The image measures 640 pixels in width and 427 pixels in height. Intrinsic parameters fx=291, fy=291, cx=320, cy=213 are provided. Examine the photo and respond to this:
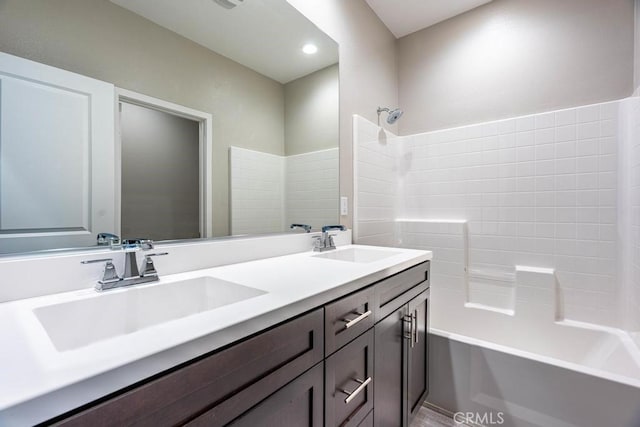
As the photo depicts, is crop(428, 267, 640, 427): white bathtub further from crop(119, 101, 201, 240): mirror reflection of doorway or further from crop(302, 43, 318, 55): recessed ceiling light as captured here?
crop(302, 43, 318, 55): recessed ceiling light

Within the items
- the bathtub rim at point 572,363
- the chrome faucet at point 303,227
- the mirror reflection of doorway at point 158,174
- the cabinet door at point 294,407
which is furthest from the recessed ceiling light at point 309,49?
the bathtub rim at point 572,363

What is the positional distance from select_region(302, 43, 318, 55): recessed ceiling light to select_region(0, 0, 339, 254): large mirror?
0.02 metres

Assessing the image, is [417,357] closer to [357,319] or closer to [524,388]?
[524,388]

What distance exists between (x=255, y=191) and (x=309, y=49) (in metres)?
0.86

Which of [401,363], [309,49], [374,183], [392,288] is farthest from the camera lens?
[374,183]

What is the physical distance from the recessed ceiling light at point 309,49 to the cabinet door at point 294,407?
4.94 feet

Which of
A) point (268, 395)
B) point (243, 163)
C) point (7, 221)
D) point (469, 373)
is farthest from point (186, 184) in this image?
point (469, 373)

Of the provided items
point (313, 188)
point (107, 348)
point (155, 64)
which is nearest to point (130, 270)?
point (107, 348)

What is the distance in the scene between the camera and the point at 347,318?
2.90ft

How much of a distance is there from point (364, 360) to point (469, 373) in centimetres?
92

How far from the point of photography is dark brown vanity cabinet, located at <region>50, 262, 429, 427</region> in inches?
17.8

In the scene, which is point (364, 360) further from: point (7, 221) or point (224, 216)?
point (7, 221)

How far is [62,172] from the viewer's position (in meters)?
0.81

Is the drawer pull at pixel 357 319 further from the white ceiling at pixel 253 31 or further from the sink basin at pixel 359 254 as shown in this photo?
the white ceiling at pixel 253 31
